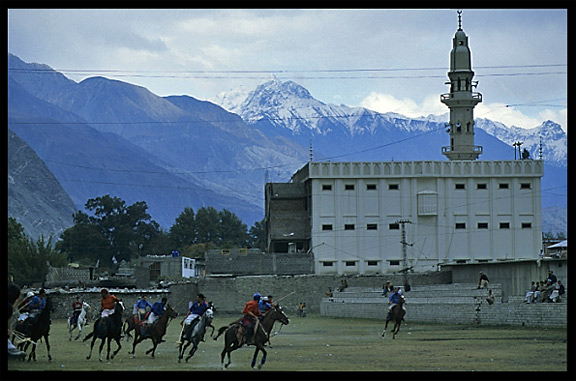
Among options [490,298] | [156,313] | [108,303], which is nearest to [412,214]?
[490,298]

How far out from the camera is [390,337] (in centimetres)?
3516

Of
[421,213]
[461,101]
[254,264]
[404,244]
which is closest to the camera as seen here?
[404,244]

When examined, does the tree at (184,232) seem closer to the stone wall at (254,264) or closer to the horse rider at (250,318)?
the stone wall at (254,264)

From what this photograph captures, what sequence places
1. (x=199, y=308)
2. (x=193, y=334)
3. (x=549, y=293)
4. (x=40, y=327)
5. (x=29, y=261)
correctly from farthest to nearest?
(x=29, y=261)
(x=549, y=293)
(x=199, y=308)
(x=40, y=327)
(x=193, y=334)

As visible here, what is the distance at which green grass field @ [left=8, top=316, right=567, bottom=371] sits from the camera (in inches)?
Answer: 908

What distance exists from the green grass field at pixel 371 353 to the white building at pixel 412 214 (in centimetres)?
4050

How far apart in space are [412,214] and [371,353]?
53852 mm

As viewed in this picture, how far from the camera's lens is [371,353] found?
27.5 meters

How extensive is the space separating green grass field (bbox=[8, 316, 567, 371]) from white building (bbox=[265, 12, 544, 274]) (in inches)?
1594

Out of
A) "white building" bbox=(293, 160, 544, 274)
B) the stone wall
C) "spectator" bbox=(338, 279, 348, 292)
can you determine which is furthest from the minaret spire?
"spectator" bbox=(338, 279, 348, 292)

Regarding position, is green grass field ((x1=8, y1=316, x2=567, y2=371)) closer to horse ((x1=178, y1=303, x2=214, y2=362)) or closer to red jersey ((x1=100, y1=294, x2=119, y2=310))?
horse ((x1=178, y1=303, x2=214, y2=362))

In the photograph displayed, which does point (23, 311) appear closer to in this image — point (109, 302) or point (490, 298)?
point (109, 302)

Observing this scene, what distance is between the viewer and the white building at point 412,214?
7950 centimetres

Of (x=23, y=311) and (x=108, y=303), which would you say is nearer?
(x=108, y=303)
